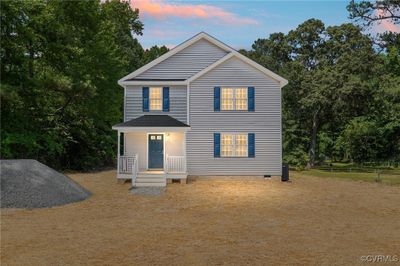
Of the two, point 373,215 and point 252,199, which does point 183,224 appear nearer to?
point 252,199

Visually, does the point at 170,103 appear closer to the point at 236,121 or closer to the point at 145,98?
the point at 145,98

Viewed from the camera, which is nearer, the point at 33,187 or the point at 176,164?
the point at 33,187

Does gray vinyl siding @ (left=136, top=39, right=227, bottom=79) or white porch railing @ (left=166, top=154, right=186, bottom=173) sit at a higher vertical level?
gray vinyl siding @ (left=136, top=39, right=227, bottom=79)

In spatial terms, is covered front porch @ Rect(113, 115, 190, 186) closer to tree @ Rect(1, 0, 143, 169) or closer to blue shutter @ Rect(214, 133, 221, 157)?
blue shutter @ Rect(214, 133, 221, 157)

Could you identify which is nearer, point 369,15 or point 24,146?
point 24,146

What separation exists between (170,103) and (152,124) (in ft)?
8.26

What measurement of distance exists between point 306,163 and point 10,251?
41.2m

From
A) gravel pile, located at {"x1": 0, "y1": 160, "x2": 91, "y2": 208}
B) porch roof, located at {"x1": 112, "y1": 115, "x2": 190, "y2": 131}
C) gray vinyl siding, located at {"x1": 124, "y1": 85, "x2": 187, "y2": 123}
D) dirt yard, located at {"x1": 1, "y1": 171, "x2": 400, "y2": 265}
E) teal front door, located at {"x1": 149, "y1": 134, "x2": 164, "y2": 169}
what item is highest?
gray vinyl siding, located at {"x1": 124, "y1": 85, "x2": 187, "y2": 123}

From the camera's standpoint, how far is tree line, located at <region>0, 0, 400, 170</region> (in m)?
27.8

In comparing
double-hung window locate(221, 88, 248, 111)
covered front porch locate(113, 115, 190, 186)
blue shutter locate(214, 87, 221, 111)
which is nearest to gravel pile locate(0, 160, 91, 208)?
covered front porch locate(113, 115, 190, 186)

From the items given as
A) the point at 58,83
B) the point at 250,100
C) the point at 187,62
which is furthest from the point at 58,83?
the point at 250,100

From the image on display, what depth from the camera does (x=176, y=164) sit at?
23391mm

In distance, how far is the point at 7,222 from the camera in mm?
12906

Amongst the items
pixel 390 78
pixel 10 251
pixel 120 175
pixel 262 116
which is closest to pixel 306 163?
pixel 390 78
